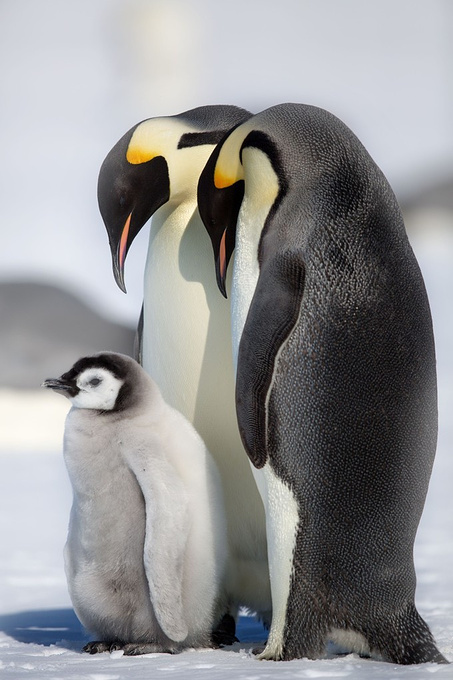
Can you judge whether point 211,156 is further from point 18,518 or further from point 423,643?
point 18,518

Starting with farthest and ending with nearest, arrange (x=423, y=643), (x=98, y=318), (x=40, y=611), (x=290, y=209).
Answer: (x=98, y=318) < (x=40, y=611) < (x=290, y=209) < (x=423, y=643)

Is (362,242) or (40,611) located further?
(40,611)

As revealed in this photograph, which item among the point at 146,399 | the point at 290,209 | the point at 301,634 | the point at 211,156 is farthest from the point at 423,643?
the point at 211,156

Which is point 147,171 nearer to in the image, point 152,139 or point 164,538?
point 152,139

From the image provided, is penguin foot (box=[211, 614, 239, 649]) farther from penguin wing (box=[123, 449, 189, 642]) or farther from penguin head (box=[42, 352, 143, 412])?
penguin head (box=[42, 352, 143, 412])

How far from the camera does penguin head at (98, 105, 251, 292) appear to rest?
2.39 m

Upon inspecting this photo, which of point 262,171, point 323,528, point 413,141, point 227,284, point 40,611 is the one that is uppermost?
point 413,141

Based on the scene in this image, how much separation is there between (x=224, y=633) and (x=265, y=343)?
0.66 m

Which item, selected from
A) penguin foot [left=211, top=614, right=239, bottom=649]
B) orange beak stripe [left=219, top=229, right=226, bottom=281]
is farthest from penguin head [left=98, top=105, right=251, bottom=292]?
penguin foot [left=211, top=614, right=239, bottom=649]

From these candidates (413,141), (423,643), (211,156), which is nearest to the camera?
(423,643)

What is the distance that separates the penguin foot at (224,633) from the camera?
213 cm

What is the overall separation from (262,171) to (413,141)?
167 inches

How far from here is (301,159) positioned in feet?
6.69

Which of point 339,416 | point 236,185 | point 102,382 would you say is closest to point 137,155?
point 236,185
